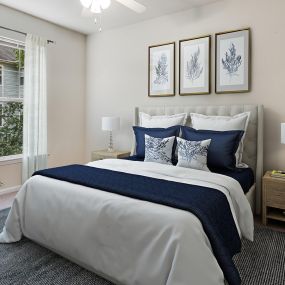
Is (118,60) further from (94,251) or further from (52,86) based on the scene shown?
(94,251)

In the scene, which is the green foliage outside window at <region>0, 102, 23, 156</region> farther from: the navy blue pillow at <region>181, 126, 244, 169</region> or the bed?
the navy blue pillow at <region>181, 126, 244, 169</region>

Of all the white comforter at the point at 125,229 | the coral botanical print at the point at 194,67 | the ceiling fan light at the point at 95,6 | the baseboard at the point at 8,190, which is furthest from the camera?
the baseboard at the point at 8,190

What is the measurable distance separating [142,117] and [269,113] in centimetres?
171

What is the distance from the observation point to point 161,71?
150 inches

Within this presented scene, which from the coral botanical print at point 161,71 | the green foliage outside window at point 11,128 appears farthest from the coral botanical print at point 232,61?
the green foliage outside window at point 11,128

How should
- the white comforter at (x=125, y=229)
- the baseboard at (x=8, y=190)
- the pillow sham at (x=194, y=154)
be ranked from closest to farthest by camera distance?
the white comforter at (x=125, y=229)
the pillow sham at (x=194, y=154)
the baseboard at (x=8, y=190)

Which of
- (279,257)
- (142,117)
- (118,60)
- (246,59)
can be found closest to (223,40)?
(246,59)

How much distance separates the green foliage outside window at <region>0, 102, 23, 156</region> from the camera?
12.3 feet

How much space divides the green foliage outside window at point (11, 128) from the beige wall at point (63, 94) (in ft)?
0.89

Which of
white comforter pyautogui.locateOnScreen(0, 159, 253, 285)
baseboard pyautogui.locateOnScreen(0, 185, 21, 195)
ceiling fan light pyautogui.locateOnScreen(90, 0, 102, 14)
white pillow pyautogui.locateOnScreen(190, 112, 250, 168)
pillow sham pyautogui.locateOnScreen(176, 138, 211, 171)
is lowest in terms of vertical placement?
baseboard pyautogui.locateOnScreen(0, 185, 21, 195)

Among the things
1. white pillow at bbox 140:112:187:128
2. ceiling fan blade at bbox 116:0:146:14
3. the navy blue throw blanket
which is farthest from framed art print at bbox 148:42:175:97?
the navy blue throw blanket

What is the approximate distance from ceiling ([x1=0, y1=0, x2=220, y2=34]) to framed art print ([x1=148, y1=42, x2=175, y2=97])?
49 centimetres

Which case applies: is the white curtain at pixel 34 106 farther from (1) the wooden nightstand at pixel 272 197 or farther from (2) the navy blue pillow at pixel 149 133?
(1) the wooden nightstand at pixel 272 197

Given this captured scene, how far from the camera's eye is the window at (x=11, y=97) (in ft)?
12.1
